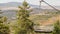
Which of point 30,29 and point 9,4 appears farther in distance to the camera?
point 9,4

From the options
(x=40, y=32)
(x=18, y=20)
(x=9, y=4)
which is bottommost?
(x=9, y=4)

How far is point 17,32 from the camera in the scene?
59.3 ft

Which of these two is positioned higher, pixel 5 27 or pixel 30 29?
pixel 5 27

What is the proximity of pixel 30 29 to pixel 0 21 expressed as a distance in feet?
12.5

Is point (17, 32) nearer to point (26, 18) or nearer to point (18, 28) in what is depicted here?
point (18, 28)

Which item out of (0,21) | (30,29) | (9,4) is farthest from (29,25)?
(9,4)

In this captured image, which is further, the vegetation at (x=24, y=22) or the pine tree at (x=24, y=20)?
the pine tree at (x=24, y=20)

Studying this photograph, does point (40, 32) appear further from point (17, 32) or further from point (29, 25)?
point (17, 32)

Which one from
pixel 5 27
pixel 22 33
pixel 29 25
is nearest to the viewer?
pixel 5 27

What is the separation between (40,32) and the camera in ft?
65.3

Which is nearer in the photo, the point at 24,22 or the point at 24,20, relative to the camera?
the point at 24,22

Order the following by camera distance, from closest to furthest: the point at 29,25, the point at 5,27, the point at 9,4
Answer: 1. the point at 5,27
2. the point at 29,25
3. the point at 9,4

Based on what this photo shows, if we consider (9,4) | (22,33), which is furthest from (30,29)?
(9,4)

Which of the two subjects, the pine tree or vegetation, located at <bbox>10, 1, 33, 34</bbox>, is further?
the pine tree
